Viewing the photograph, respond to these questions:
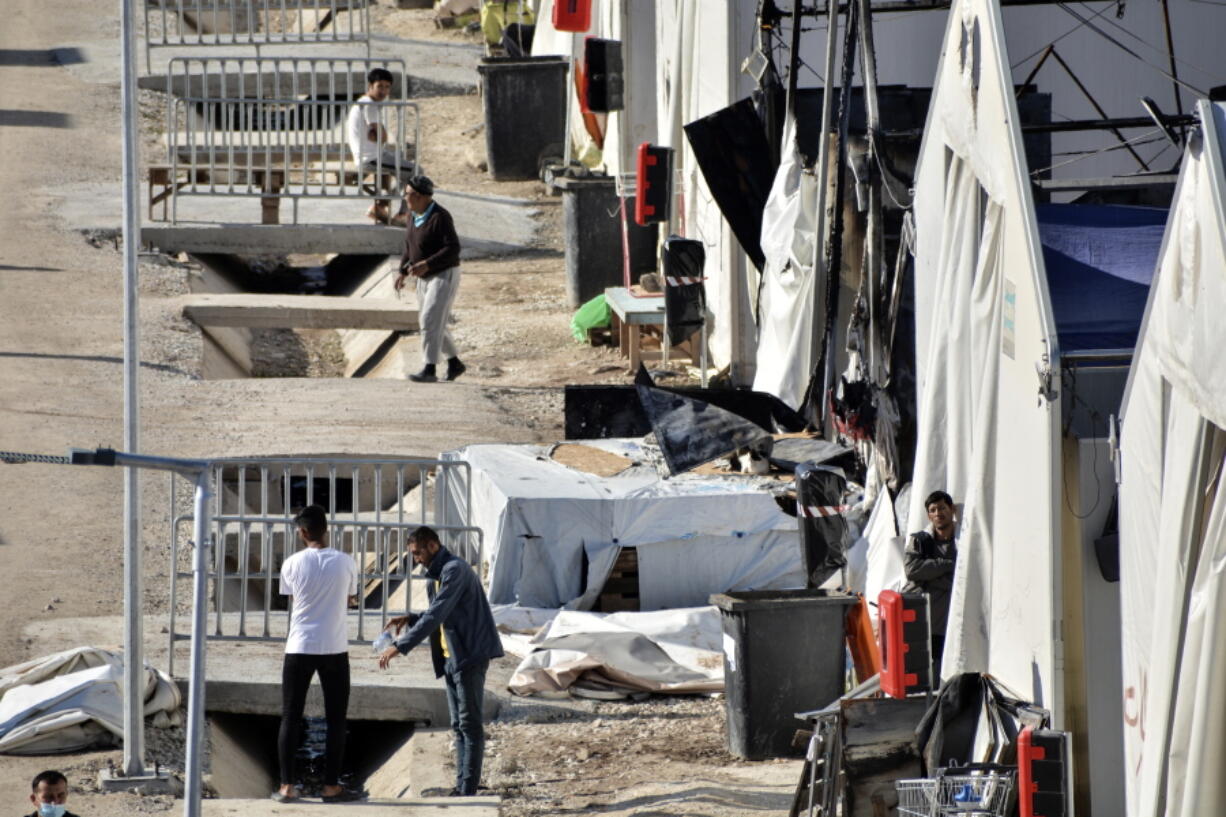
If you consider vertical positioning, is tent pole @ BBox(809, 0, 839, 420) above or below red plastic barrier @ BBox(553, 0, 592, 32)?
below

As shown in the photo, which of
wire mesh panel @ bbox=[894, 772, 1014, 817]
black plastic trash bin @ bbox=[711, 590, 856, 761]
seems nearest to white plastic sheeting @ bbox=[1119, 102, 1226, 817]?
wire mesh panel @ bbox=[894, 772, 1014, 817]

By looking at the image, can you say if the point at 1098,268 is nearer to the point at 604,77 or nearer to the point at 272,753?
the point at 272,753

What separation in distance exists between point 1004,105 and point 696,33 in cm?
833

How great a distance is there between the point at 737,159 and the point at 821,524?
4104 millimetres

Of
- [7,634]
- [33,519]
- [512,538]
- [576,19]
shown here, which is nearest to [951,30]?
[512,538]

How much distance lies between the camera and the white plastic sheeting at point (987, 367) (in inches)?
300

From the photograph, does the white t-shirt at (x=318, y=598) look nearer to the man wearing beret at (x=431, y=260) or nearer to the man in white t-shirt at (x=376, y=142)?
the man wearing beret at (x=431, y=260)

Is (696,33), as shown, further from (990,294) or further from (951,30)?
(990,294)

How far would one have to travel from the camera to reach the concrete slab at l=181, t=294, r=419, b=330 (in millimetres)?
16969

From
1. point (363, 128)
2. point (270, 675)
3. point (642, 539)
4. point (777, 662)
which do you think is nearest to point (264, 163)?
point (363, 128)

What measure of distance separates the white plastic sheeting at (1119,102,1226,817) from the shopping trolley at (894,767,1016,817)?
723mm

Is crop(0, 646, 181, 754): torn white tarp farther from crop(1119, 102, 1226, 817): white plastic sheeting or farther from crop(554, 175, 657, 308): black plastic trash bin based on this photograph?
crop(554, 175, 657, 308): black plastic trash bin

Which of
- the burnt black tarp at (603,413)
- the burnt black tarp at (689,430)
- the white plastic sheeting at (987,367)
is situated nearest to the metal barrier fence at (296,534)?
the burnt black tarp at (603,413)

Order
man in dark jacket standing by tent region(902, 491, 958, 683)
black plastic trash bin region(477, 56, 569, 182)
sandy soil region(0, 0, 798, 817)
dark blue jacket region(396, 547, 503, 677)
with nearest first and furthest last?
dark blue jacket region(396, 547, 503, 677), man in dark jacket standing by tent region(902, 491, 958, 683), sandy soil region(0, 0, 798, 817), black plastic trash bin region(477, 56, 569, 182)
